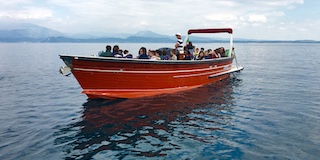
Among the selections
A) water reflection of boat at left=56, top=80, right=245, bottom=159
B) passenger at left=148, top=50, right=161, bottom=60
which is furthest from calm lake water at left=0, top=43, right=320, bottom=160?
passenger at left=148, top=50, right=161, bottom=60

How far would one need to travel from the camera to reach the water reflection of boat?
7.26 meters

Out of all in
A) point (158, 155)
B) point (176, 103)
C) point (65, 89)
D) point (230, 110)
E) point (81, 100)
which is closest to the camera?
point (158, 155)

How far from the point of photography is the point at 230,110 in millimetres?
11320

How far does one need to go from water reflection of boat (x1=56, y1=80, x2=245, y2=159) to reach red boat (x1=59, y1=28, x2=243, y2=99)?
509 millimetres

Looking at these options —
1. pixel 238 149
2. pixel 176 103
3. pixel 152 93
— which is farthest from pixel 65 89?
pixel 238 149

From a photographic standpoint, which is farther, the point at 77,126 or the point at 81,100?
the point at 81,100

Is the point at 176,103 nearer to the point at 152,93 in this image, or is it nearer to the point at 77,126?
the point at 152,93

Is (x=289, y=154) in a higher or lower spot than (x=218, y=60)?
lower

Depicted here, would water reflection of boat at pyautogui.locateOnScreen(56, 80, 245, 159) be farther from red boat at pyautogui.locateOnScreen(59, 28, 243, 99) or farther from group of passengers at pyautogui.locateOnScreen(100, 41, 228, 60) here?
group of passengers at pyautogui.locateOnScreen(100, 41, 228, 60)

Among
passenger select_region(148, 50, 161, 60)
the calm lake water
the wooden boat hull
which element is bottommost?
the calm lake water

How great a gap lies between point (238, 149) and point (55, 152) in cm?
509

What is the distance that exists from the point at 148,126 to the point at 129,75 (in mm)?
3637

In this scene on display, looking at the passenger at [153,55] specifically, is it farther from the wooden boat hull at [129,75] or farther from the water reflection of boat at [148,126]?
the water reflection of boat at [148,126]

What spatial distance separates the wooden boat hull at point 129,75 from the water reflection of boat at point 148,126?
0.50 m
